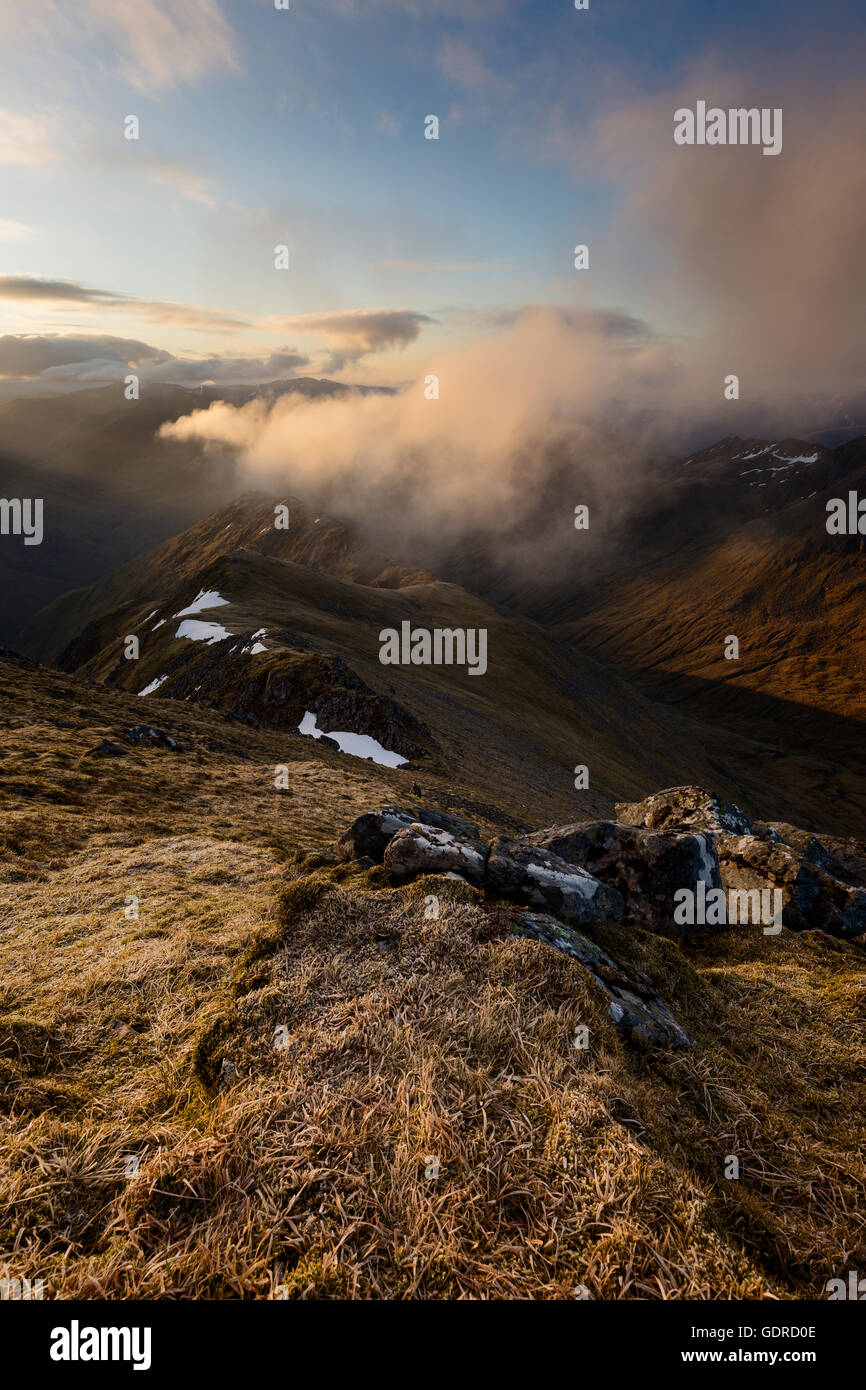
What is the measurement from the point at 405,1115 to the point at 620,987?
150 inches

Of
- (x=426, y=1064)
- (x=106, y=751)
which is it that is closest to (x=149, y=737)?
(x=106, y=751)

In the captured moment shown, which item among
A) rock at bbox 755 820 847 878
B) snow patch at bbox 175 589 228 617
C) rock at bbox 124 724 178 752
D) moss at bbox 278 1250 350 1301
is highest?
snow patch at bbox 175 589 228 617

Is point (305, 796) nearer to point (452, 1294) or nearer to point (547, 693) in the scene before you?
point (452, 1294)

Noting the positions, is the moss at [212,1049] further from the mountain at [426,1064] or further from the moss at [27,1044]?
the moss at [27,1044]

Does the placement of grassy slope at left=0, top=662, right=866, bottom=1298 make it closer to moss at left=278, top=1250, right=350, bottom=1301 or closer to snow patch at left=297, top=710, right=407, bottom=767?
moss at left=278, top=1250, right=350, bottom=1301

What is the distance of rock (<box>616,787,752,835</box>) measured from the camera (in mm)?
19000

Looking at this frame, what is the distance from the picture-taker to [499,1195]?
16.0 ft

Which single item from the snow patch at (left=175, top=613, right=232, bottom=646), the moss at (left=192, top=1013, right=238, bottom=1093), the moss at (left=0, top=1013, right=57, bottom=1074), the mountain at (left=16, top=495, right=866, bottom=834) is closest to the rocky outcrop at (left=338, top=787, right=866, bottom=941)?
the moss at (left=192, top=1013, right=238, bottom=1093)

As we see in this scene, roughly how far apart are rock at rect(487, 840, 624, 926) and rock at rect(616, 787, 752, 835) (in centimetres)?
838

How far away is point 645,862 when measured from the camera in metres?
14.5

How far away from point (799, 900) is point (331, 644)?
6618 cm

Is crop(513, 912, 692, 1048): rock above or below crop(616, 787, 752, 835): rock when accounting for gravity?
below

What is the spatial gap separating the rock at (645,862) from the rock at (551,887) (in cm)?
348
